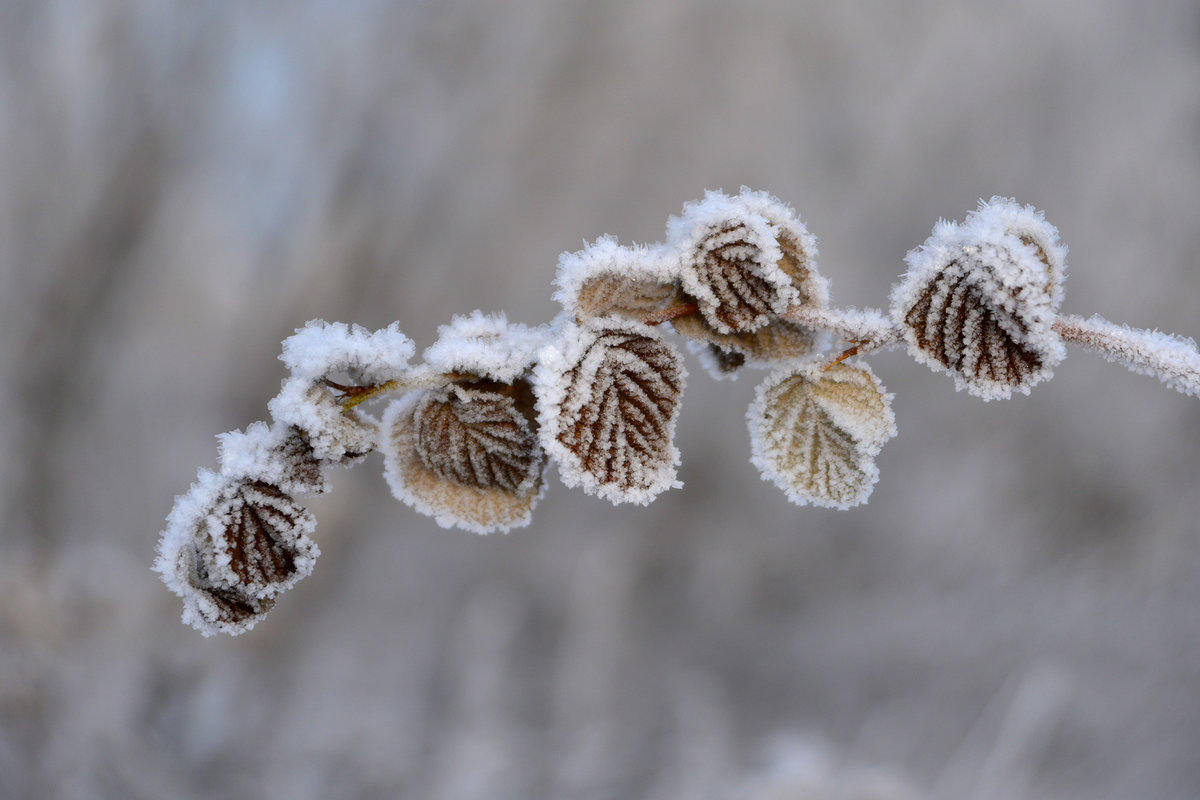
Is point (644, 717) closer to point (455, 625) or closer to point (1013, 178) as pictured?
point (455, 625)

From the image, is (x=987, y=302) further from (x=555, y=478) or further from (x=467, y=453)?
(x=555, y=478)

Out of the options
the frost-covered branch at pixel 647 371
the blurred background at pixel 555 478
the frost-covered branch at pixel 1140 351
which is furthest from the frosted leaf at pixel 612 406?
the blurred background at pixel 555 478

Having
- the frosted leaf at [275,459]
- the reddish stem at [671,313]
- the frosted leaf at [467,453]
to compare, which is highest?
the reddish stem at [671,313]

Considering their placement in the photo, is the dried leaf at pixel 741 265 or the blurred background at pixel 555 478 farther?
the blurred background at pixel 555 478

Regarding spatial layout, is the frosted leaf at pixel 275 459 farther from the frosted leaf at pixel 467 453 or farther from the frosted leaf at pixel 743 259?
the frosted leaf at pixel 743 259

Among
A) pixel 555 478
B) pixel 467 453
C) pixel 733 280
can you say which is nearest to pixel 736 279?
pixel 733 280

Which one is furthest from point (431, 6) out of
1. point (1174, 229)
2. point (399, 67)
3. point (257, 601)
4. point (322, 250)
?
point (1174, 229)
